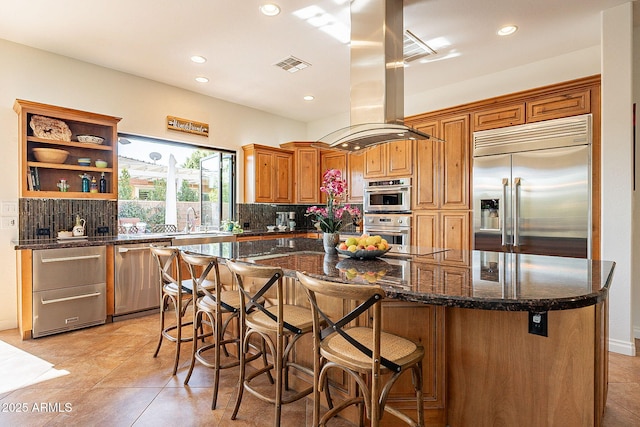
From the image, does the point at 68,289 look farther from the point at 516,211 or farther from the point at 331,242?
the point at 516,211

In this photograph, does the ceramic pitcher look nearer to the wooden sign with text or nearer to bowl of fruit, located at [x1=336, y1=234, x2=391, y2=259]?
the wooden sign with text

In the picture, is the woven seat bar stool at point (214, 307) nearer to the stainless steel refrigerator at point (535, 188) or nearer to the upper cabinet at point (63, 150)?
the upper cabinet at point (63, 150)

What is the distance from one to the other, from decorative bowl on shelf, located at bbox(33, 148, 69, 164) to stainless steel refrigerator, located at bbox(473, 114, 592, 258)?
465 cm

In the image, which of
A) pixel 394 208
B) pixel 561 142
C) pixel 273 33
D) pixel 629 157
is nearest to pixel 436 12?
pixel 273 33

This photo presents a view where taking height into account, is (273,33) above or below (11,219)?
above

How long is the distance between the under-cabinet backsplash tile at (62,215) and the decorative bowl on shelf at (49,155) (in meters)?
0.44

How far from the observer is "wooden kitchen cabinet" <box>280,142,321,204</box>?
A: 5801 mm

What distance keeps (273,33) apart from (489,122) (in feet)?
8.55

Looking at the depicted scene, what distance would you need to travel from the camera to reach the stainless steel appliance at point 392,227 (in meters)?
4.48

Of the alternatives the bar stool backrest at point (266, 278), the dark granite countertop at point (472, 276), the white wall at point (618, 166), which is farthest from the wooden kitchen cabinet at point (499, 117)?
the bar stool backrest at point (266, 278)

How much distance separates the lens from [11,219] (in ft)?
11.1

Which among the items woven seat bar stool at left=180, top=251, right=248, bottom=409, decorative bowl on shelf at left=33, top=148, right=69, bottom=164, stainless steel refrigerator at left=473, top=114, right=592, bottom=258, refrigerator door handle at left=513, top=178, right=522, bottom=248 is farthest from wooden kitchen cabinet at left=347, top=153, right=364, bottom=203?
decorative bowl on shelf at left=33, top=148, right=69, bottom=164

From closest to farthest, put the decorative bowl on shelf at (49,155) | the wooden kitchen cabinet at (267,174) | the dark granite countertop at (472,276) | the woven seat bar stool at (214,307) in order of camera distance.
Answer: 1. the dark granite countertop at (472,276)
2. the woven seat bar stool at (214,307)
3. the decorative bowl on shelf at (49,155)
4. the wooden kitchen cabinet at (267,174)

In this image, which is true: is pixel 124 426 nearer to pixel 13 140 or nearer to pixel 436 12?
pixel 13 140
